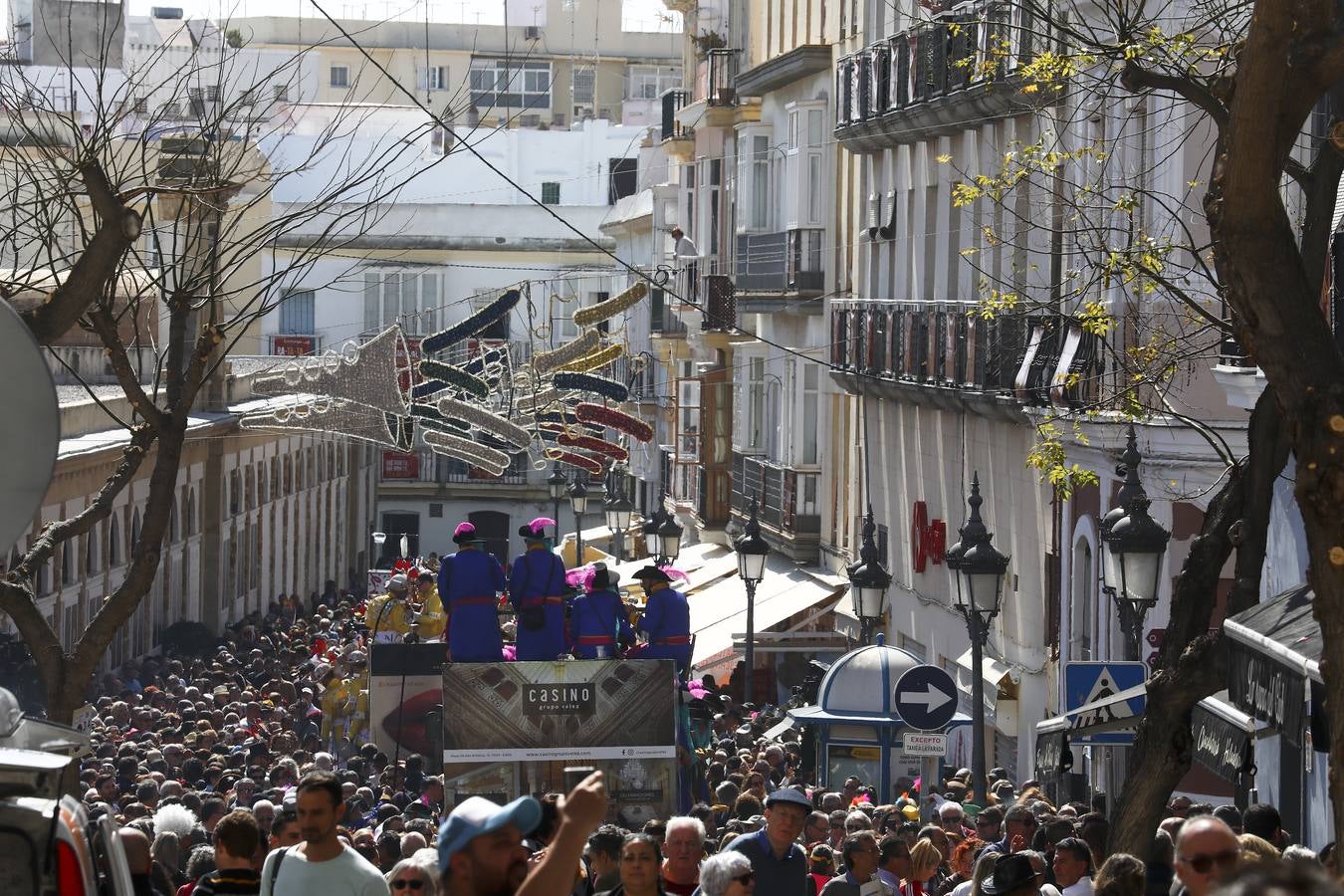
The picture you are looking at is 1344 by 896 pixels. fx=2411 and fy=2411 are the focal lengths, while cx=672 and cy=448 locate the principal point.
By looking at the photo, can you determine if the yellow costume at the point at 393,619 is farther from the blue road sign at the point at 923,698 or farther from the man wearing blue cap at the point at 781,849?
the man wearing blue cap at the point at 781,849

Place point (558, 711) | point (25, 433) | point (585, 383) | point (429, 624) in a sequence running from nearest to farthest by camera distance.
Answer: point (25, 433)
point (558, 711)
point (429, 624)
point (585, 383)

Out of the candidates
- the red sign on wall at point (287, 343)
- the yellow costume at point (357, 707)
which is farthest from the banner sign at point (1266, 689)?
the red sign on wall at point (287, 343)

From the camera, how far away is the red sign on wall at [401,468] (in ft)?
255

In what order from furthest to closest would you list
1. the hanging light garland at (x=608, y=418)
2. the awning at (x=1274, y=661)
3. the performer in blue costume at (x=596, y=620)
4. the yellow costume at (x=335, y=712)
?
1. the hanging light garland at (x=608, y=418)
2. the yellow costume at (x=335, y=712)
3. the performer in blue costume at (x=596, y=620)
4. the awning at (x=1274, y=661)

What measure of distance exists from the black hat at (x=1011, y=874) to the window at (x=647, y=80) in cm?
7975

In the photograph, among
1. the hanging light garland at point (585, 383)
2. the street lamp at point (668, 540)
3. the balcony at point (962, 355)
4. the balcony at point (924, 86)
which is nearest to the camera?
the balcony at point (962, 355)

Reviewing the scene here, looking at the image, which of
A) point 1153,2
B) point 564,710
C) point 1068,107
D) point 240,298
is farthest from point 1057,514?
point 240,298

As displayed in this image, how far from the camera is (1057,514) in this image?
79.7ft

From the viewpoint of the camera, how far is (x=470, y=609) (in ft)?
57.9

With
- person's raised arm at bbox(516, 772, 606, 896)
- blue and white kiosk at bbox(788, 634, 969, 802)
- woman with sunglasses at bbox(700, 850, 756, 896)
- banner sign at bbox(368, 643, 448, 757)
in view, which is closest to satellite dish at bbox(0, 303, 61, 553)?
person's raised arm at bbox(516, 772, 606, 896)

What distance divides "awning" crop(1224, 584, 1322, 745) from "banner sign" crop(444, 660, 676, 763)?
438 centimetres

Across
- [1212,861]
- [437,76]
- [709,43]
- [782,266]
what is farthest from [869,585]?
[437,76]

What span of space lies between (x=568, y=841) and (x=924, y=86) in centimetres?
2381

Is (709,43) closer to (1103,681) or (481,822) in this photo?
(1103,681)
